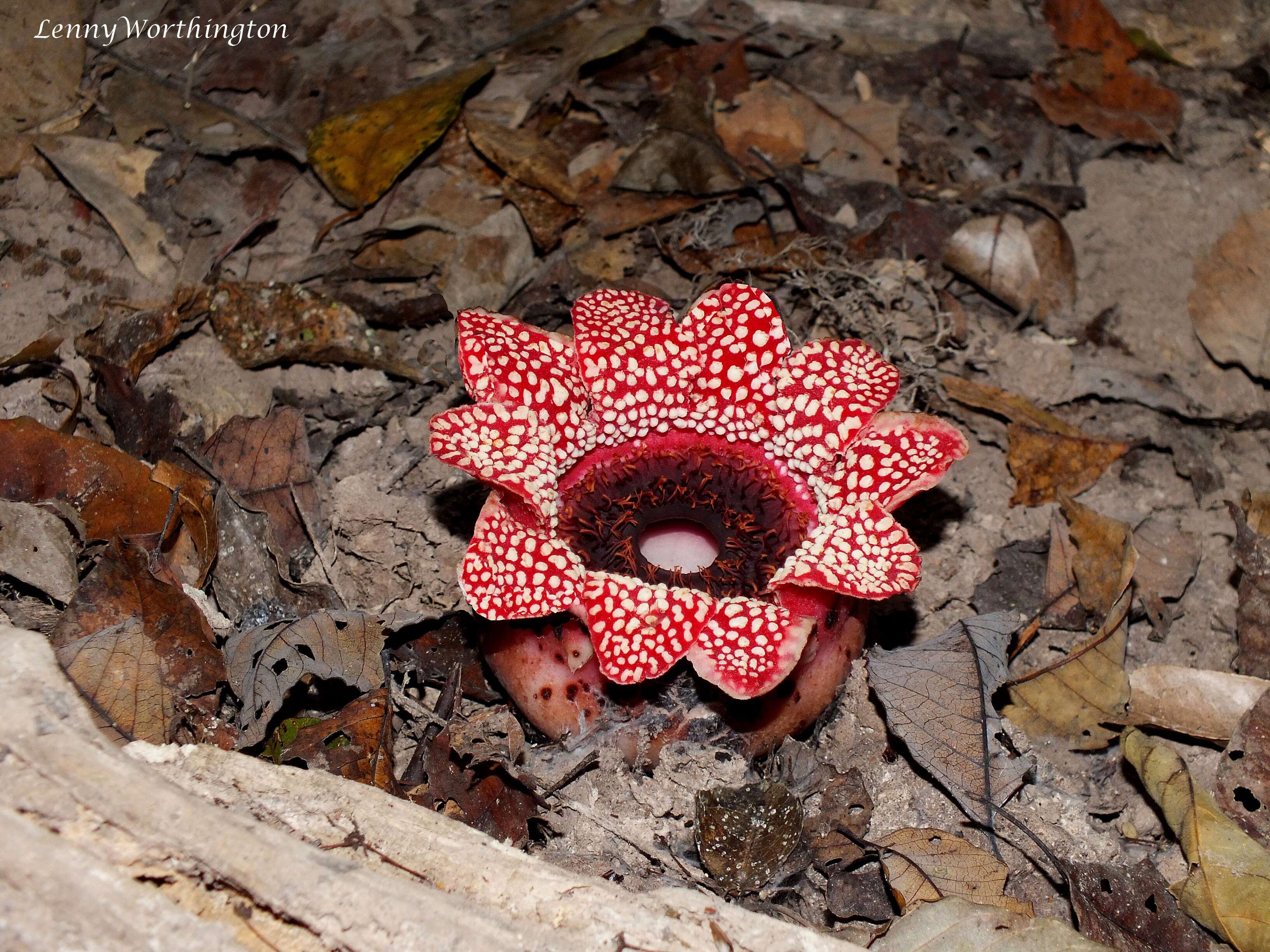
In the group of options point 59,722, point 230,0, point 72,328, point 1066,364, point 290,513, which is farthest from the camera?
point 230,0

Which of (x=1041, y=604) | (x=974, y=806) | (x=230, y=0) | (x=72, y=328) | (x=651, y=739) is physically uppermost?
(x=230, y=0)

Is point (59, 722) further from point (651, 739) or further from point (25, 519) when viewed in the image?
point (651, 739)

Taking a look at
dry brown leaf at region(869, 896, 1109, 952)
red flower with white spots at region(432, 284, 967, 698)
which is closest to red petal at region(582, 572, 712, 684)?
red flower with white spots at region(432, 284, 967, 698)

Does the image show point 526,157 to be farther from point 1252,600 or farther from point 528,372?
point 1252,600

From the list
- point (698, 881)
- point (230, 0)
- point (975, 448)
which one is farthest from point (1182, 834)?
point (230, 0)

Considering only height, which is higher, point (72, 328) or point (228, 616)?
point (72, 328)

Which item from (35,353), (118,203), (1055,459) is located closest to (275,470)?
(35,353)
